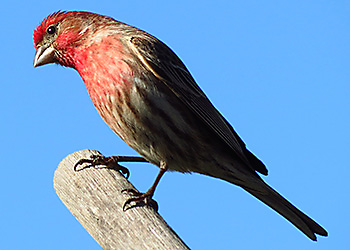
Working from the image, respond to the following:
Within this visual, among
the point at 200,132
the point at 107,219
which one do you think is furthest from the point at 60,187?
the point at 200,132

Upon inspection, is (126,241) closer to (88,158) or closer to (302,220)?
(88,158)

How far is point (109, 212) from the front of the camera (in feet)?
11.8

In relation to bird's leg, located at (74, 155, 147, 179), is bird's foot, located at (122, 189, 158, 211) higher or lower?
lower

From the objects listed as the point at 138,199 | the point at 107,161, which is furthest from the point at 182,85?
the point at 138,199

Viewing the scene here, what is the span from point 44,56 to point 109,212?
2872 millimetres

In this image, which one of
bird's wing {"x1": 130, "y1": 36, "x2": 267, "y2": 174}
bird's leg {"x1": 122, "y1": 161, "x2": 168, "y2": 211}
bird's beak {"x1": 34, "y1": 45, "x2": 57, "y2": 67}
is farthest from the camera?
bird's beak {"x1": 34, "y1": 45, "x2": 57, "y2": 67}

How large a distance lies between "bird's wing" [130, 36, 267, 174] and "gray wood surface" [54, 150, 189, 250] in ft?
4.35

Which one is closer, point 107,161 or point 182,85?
point 107,161

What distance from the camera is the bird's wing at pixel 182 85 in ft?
16.8

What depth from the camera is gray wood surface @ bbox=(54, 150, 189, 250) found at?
3.33m

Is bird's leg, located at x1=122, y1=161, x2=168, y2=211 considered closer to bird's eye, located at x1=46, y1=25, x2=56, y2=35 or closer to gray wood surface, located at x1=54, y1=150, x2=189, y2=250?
gray wood surface, located at x1=54, y1=150, x2=189, y2=250

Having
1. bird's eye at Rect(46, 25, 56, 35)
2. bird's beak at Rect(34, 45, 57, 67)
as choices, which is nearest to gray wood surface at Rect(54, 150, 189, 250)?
bird's beak at Rect(34, 45, 57, 67)

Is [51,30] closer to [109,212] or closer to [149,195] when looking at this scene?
[149,195]

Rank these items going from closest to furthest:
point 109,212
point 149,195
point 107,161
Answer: point 109,212, point 149,195, point 107,161
